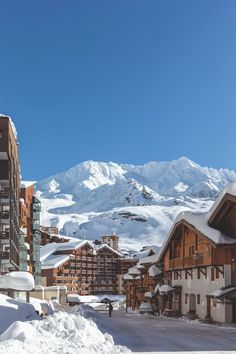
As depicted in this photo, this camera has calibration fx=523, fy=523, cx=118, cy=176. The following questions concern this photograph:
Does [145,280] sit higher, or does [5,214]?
[5,214]

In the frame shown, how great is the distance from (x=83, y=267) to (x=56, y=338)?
118m

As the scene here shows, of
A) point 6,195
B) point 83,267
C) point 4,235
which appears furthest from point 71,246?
point 4,235

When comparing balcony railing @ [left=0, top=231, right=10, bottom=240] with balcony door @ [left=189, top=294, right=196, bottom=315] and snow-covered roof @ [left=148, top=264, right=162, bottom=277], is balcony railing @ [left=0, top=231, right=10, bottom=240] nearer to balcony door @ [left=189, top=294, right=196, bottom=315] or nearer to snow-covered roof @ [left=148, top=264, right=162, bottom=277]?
balcony door @ [left=189, top=294, right=196, bottom=315]

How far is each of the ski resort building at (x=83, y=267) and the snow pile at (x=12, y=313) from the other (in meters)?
85.9

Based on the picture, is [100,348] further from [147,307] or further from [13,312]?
[147,307]

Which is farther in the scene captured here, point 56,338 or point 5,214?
point 5,214

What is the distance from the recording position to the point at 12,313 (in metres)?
24.0

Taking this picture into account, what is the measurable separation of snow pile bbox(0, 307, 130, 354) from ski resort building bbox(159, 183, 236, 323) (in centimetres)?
1964

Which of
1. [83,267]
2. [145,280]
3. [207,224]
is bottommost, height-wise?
[145,280]

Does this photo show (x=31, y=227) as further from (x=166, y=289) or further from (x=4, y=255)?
(x=166, y=289)

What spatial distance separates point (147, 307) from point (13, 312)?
4017cm

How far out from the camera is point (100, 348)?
14.9m

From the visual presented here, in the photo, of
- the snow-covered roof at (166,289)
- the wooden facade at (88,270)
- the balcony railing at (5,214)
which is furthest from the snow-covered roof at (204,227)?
the wooden facade at (88,270)

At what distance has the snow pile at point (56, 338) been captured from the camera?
13037mm
